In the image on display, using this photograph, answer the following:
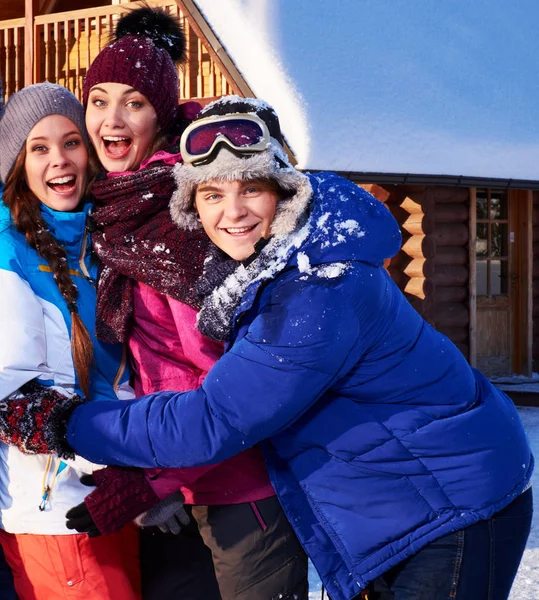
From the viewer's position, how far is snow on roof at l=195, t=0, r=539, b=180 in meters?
7.09

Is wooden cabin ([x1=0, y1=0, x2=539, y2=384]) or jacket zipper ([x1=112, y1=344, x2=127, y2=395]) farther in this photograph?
wooden cabin ([x1=0, y1=0, x2=539, y2=384])

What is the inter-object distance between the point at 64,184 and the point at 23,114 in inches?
8.7

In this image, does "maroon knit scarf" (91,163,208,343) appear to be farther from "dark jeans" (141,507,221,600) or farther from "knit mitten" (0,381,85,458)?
"dark jeans" (141,507,221,600)

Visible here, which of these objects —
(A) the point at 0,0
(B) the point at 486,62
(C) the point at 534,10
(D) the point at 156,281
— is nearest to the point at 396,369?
(D) the point at 156,281

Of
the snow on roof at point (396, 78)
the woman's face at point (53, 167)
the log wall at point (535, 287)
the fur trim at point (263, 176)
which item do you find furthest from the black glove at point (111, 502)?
the log wall at point (535, 287)

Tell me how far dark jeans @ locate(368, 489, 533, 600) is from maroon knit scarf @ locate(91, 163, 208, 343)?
2.76ft

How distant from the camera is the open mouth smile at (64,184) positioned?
7.52 feet

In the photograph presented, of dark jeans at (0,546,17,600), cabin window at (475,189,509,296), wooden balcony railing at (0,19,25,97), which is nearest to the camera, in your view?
dark jeans at (0,546,17,600)

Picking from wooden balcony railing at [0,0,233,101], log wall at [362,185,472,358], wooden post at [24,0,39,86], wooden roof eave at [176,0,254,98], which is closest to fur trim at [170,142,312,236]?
wooden roof eave at [176,0,254,98]

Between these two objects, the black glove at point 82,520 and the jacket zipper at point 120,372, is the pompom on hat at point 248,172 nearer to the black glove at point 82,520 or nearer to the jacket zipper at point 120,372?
the jacket zipper at point 120,372

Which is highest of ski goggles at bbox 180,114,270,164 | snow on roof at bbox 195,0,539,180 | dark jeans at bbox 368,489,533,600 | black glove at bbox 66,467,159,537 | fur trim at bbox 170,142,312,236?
snow on roof at bbox 195,0,539,180

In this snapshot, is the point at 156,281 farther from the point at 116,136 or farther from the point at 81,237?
the point at 116,136

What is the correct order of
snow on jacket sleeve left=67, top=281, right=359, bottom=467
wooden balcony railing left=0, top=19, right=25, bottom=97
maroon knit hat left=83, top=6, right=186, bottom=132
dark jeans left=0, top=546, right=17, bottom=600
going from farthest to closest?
wooden balcony railing left=0, top=19, right=25, bottom=97 → maroon knit hat left=83, top=6, right=186, bottom=132 → dark jeans left=0, top=546, right=17, bottom=600 → snow on jacket sleeve left=67, top=281, right=359, bottom=467

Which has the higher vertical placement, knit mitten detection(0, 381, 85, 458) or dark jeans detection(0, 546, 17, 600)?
knit mitten detection(0, 381, 85, 458)
